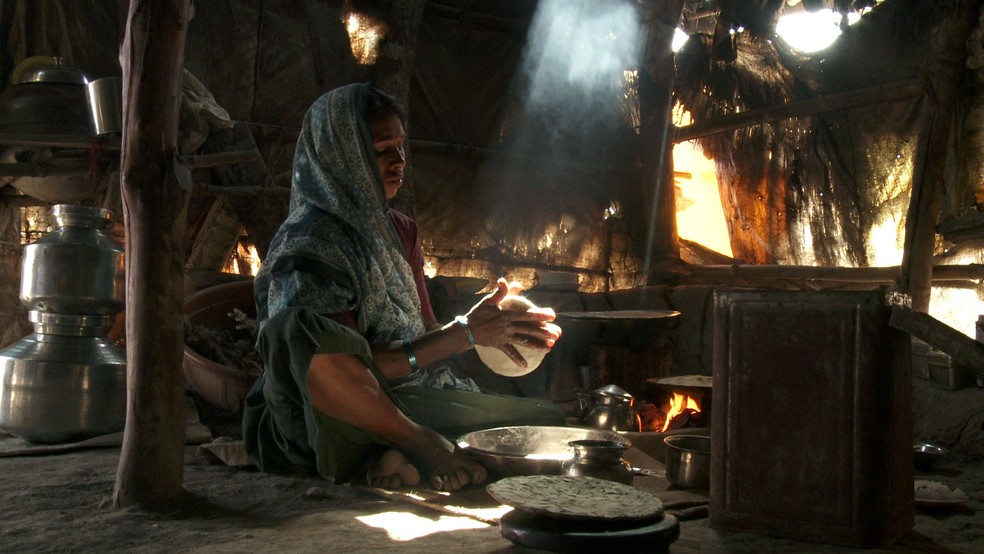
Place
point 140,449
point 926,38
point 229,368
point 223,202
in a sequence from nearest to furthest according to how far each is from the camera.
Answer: point 140,449, point 229,368, point 223,202, point 926,38

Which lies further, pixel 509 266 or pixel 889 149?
pixel 509 266

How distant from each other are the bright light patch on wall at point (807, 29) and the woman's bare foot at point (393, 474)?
657cm

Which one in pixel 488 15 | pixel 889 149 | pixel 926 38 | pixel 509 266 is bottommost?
pixel 509 266

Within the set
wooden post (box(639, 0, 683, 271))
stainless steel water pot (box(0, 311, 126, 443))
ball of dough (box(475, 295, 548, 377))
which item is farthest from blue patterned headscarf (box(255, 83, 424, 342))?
wooden post (box(639, 0, 683, 271))

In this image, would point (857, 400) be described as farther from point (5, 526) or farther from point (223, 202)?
point (223, 202)

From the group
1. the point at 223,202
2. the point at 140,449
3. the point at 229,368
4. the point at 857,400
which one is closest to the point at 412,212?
the point at 223,202

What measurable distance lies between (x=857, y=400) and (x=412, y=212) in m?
4.48

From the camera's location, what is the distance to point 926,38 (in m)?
6.23

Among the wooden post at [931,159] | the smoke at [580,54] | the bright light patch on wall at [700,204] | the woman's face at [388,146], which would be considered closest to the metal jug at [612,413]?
the woman's face at [388,146]

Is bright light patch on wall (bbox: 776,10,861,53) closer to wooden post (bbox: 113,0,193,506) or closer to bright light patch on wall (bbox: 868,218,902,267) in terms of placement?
bright light patch on wall (bbox: 868,218,902,267)

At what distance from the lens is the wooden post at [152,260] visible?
6.95ft

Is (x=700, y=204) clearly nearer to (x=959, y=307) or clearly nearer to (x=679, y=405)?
(x=959, y=307)

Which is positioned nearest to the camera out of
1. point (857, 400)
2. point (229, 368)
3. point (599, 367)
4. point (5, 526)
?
point (857, 400)

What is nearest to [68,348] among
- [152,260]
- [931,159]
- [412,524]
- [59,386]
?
[59,386]
